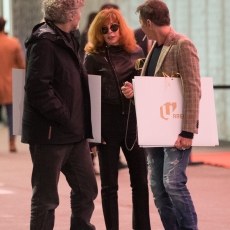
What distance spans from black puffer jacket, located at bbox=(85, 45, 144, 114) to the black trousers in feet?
0.26

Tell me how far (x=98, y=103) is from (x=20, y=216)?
→ 205cm

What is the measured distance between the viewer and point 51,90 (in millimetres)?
4688

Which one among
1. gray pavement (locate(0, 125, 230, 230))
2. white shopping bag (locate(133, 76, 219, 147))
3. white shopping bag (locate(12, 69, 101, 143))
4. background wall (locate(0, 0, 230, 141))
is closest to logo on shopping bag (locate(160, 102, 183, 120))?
white shopping bag (locate(133, 76, 219, 147))

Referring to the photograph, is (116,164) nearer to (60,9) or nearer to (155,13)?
(155,13)

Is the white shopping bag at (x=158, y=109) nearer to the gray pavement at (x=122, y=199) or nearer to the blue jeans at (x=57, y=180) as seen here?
the blue jeans at (x=57, y=180)

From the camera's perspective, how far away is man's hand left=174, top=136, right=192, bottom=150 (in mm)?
5008

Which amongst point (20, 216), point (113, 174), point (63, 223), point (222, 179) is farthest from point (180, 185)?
point (222, 179)

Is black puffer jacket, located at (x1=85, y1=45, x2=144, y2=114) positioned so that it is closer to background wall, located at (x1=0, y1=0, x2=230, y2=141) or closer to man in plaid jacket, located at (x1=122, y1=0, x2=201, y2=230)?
man in plaid jacket, located at (x1=122, y1=0, x2=201, y2=230)

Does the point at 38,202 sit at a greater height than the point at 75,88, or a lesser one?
lesser

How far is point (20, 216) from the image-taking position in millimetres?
6711

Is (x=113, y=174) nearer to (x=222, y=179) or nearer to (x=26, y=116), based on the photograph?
(x=26, y=116)

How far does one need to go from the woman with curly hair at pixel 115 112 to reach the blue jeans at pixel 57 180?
23.8 inches

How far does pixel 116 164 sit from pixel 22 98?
98 cm

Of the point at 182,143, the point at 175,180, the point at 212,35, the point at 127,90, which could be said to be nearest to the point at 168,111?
the point at 182,143
